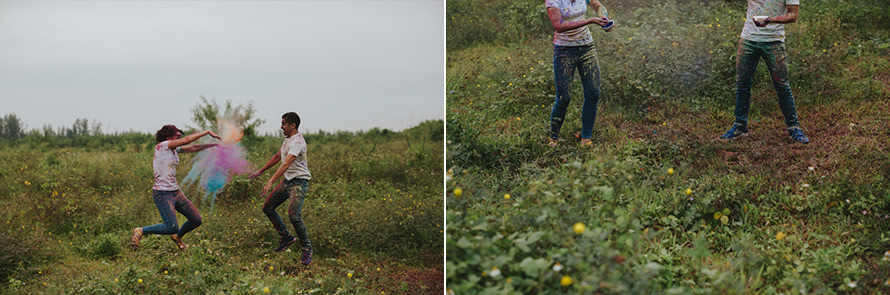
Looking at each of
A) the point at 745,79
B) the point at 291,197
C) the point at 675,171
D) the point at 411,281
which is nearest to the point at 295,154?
the point at 291,197

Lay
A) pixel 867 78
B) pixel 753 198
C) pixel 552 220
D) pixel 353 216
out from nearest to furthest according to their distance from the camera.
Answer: pixel 552 220
pixel 753 198
pixel 867 78
pixel 353 216

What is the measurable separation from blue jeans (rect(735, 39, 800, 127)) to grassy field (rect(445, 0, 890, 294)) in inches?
7.5

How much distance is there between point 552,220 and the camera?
2.89 meters

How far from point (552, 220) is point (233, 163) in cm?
297

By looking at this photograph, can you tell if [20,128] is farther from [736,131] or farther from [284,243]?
[736,131]

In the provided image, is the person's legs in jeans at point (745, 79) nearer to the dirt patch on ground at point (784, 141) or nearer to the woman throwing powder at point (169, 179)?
the dirt patch on ground at point (784, 141)

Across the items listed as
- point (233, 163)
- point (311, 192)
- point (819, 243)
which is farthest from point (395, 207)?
point (819, 243)

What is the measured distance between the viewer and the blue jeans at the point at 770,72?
14.8ft

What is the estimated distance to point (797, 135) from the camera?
14.6 ft

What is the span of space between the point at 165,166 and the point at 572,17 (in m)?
3.19

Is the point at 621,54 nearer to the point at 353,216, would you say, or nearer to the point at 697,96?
the point at 697,96

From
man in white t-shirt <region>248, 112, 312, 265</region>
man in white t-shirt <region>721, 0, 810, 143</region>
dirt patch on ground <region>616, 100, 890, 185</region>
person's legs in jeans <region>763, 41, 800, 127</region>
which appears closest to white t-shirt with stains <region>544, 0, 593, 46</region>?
dirt patch on ground <region>616, 100, 890, 185</region>

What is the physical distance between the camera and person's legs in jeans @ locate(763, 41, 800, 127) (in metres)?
4.50

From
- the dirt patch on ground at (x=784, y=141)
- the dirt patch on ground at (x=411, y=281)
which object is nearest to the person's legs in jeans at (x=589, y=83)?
the dirt patch on ground at (x=784, y=141)
